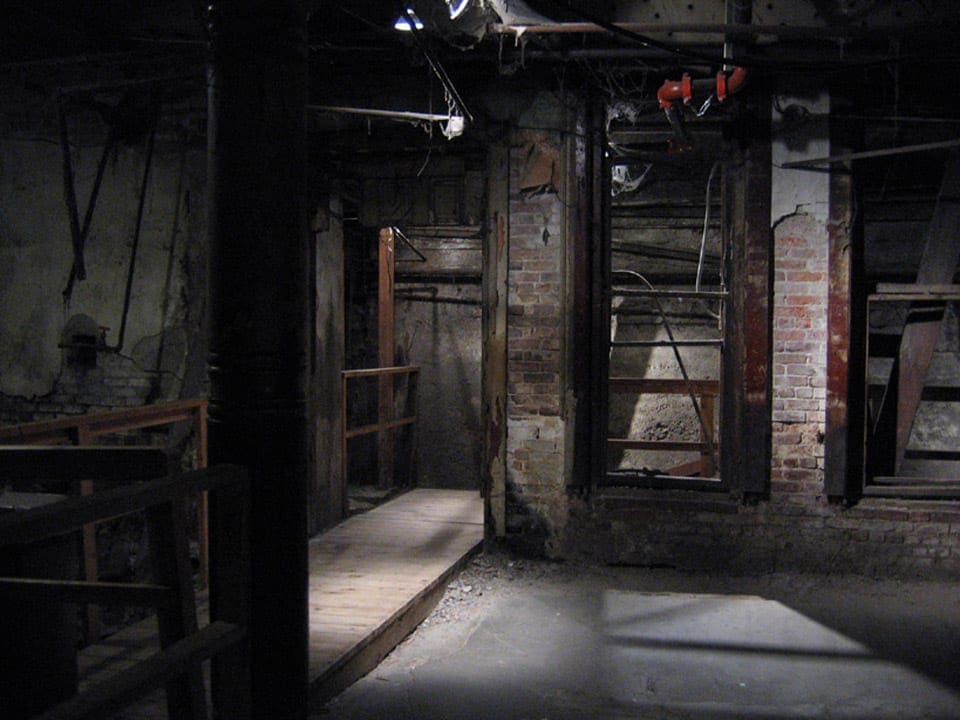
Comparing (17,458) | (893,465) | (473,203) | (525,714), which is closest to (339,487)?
(473,203)

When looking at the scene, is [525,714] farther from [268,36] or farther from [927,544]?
[927,544]

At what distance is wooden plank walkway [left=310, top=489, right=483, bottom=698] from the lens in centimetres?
420

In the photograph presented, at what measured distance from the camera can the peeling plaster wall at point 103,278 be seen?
6.24 meters

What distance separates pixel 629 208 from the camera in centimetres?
916

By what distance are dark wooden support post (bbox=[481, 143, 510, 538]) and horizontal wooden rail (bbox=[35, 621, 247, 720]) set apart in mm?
4005

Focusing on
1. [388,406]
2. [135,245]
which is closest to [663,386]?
[388,406]

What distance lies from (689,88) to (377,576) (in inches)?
145

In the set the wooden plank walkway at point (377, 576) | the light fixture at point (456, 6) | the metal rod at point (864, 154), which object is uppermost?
the light fixture at point (456, 6)

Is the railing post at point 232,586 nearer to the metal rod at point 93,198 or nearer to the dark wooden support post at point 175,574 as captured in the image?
the dark wooden support post at point 175,574

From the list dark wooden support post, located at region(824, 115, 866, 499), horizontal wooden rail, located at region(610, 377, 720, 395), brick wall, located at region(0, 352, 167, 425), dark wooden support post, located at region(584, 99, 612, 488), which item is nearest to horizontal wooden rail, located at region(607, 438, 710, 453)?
horizontal wooden rail, located at region(610, 377, 720, 395)

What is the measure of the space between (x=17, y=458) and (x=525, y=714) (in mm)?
2424

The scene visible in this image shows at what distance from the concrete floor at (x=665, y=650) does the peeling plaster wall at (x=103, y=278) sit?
2749 millimetres

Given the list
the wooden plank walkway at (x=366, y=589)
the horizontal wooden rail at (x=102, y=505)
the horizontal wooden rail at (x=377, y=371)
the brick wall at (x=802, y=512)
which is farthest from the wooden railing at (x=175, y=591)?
the horizontal wooden rail at (x=377, y=371)

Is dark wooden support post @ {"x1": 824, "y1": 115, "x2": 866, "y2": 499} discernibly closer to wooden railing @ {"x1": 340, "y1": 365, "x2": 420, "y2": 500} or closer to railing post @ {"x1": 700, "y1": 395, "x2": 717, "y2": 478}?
railing post @ {"x1": 700, "y1": 395, "x2": 717, "y2": 478}
